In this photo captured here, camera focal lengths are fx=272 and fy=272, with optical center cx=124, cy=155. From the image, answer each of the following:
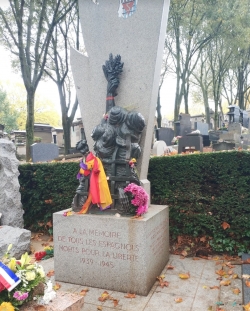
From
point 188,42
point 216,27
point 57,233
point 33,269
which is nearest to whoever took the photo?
point 33,269

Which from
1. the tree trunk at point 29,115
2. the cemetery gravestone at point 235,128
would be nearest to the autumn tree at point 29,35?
the tree trunk at point 29,115

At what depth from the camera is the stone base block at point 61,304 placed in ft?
6.37

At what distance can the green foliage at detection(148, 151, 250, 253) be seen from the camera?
4.48 metres

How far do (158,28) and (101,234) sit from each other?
3381mm

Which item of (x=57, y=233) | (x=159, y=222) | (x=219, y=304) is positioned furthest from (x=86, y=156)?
(x=219, y=304)

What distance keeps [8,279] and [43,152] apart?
1018 cm

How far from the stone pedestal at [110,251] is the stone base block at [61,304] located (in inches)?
54.1

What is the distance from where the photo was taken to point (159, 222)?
13.3 feet

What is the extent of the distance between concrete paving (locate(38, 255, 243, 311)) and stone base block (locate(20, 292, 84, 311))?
1.10m

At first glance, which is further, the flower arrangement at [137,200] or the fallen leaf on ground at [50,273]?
the fallen leaf on ground at [50,273]

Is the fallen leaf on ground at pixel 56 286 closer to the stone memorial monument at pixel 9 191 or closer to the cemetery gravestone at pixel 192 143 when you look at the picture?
the stone memorial monument at pixel 9 191

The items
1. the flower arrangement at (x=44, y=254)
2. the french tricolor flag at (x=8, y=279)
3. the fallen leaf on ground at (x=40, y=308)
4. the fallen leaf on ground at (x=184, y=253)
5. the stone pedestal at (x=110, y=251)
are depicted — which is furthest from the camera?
the flower arrangement at (x=44, y=254)

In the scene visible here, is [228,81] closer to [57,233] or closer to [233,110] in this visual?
[233,110]

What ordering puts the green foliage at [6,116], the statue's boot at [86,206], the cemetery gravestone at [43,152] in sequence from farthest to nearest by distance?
the green foliage at [6,116] < the cemetery gravestone at [43,152] < the statue's boot at [86,206]
